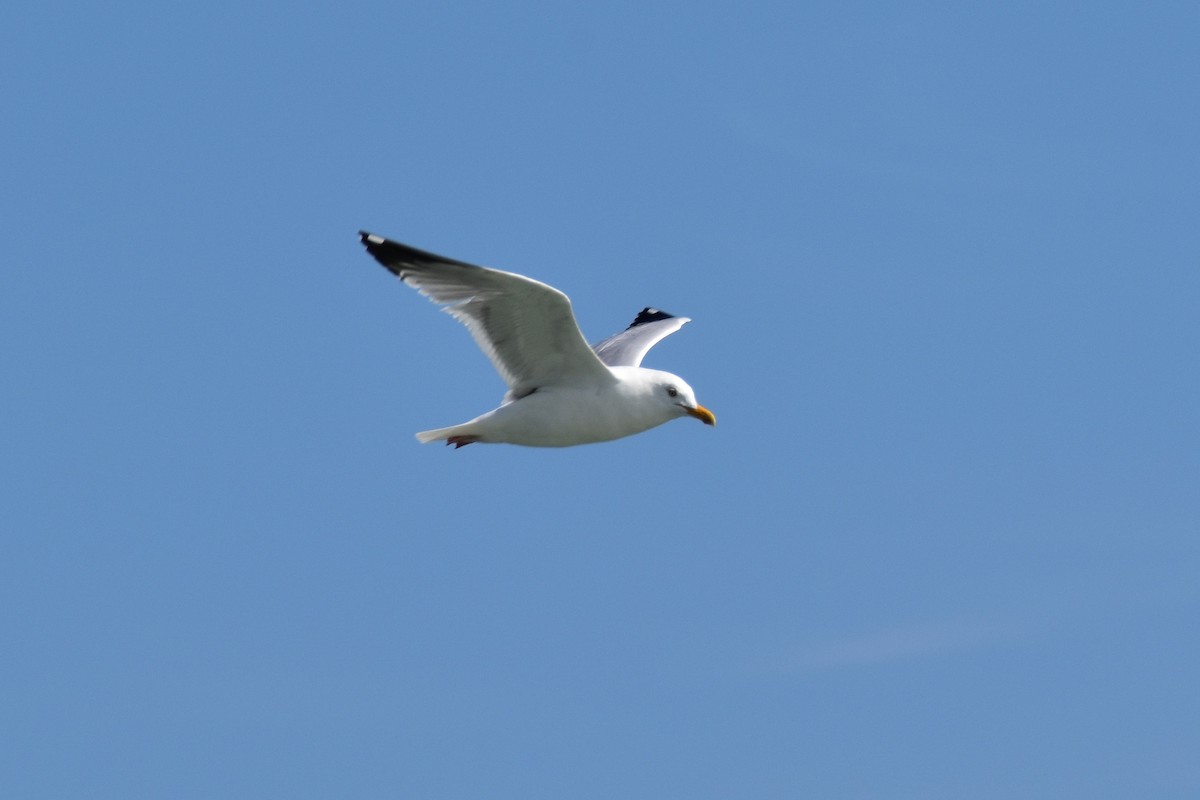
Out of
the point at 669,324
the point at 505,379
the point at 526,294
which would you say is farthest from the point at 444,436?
the point at 669,324

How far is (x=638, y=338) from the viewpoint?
1666 cm

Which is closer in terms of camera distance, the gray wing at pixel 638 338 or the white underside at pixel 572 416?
the white underside at pixel 572 416

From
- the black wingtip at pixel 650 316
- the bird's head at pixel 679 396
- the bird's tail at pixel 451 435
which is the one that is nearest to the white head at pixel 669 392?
the bird's head at pixel 679 396

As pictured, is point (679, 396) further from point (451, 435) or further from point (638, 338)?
point (638, 338)

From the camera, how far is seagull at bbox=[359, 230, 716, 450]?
1254 cm

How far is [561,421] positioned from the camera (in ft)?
42.9

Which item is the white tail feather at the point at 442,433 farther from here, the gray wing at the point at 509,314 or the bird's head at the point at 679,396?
the bird's head at the point at 679,396

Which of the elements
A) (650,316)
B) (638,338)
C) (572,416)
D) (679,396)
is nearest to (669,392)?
(679,396)

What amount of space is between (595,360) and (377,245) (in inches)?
71.0

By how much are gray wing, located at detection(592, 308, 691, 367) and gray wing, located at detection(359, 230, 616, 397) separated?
2.38 meters

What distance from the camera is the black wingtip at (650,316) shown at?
18000 millimetres

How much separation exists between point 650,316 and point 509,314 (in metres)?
5.47

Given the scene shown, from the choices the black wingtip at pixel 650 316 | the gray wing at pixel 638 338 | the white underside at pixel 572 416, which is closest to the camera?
the white underside at pixel 572 416

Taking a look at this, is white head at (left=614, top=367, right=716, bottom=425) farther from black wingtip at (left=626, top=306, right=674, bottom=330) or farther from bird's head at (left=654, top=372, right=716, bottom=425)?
black wingtip at (left=626, top=306, right=674, bottom=330)
